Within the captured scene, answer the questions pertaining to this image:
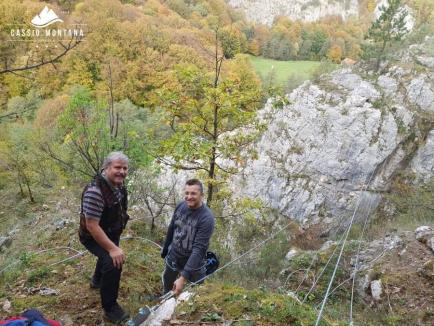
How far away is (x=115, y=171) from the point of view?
11.0ft

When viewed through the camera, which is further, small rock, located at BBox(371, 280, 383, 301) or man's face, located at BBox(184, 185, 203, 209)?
small rock, located at BBox(371, 280, 383, 301)

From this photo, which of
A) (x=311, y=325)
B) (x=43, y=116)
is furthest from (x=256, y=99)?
(x=43, y=116)

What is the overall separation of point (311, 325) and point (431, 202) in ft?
41.5

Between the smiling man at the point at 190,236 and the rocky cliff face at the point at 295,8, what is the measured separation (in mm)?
128514

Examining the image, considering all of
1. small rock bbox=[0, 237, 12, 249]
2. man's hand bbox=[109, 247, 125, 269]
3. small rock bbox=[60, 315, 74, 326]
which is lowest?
small rock bbox=[0, 237, 12, 249]

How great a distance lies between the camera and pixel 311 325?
314cm

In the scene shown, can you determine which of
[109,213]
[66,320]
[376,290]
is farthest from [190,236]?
[376,290]

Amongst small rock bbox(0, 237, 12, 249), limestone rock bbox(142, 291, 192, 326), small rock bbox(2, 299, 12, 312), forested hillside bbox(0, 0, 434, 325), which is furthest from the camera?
small rock bbox(0, 237, 12, 249)

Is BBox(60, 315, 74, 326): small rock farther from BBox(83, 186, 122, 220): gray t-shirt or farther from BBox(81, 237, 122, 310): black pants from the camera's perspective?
BBox(83, 186, 122, 220): gray t-shirt

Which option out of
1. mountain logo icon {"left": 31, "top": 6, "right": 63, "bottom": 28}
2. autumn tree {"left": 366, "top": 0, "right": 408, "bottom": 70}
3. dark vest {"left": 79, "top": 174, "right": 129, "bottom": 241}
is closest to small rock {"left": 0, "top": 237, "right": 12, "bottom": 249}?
dark vest {"left": 79, "top": 174, "right": 129, "bottom": 241}

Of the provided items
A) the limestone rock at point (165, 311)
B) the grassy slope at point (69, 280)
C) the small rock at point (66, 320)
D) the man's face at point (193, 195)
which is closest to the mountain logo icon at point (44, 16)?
the grassy slope at point (69, 280)

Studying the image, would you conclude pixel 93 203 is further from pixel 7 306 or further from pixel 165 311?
pixel 7 306

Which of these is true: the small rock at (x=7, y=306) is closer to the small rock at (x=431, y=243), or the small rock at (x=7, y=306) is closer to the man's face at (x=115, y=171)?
the man's face at (x=115, y=171)

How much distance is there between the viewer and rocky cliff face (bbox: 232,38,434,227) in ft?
57.9
